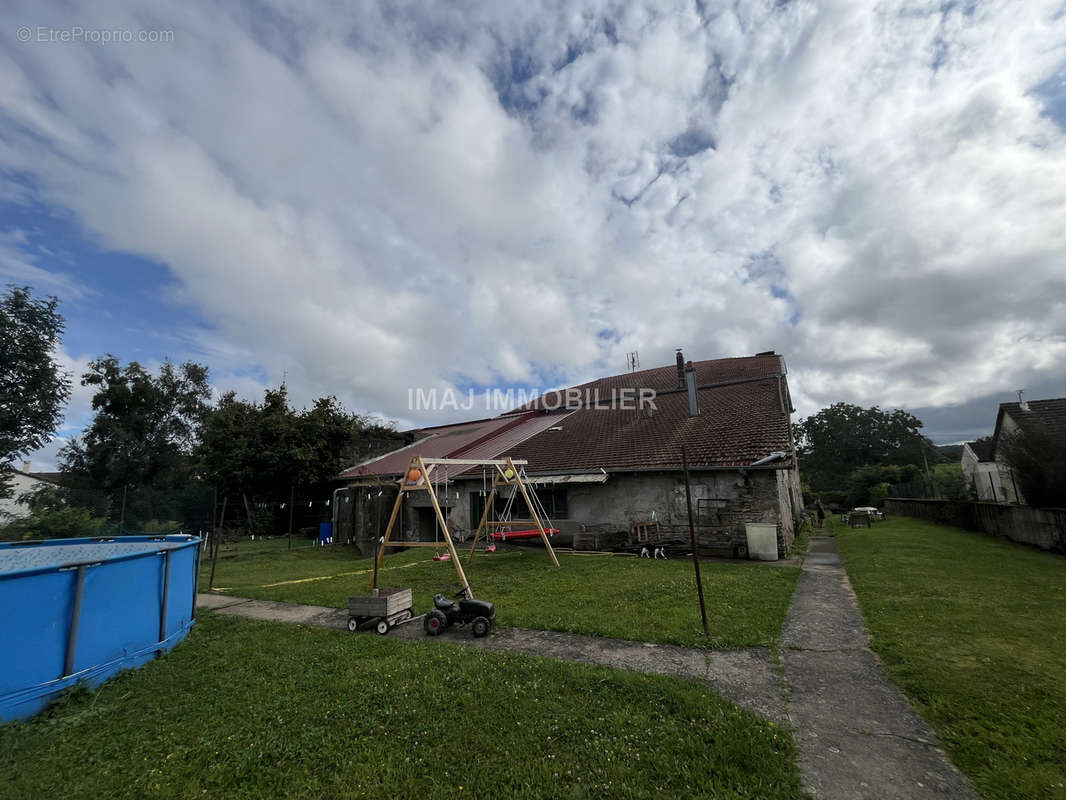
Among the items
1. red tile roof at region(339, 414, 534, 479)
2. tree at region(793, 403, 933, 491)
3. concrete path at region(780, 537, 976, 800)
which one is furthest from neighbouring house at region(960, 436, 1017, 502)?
red tile roof at region(339, 414, 534, 479)

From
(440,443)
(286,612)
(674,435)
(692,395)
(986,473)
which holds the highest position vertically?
(692,395)

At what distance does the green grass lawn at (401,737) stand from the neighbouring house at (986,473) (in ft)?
96.6

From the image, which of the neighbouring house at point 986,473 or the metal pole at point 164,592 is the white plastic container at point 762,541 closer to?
the metal pole at point 164,592

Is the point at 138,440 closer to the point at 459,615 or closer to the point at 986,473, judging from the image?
the point at 459,615

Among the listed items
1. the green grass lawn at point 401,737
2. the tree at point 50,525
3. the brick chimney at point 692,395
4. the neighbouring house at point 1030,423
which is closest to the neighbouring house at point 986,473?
the neighbouring house at point 1030,423

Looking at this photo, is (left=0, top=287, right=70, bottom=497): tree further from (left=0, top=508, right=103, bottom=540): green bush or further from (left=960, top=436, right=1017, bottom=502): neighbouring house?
(left=960, top=436, right=1017, bottom=502): neighbouring house

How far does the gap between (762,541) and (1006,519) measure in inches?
459

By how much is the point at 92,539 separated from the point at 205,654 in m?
4.51

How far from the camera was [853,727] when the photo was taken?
367 centimetres

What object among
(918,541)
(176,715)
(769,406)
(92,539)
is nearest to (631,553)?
Result: (769,406)

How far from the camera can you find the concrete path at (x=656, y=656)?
430 centimetres

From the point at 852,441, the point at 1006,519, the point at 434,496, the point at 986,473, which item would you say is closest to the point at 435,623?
the point at 434,496

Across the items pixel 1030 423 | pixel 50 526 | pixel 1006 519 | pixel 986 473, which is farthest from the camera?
pixel 986 473

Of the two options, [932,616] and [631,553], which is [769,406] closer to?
[631,553]
